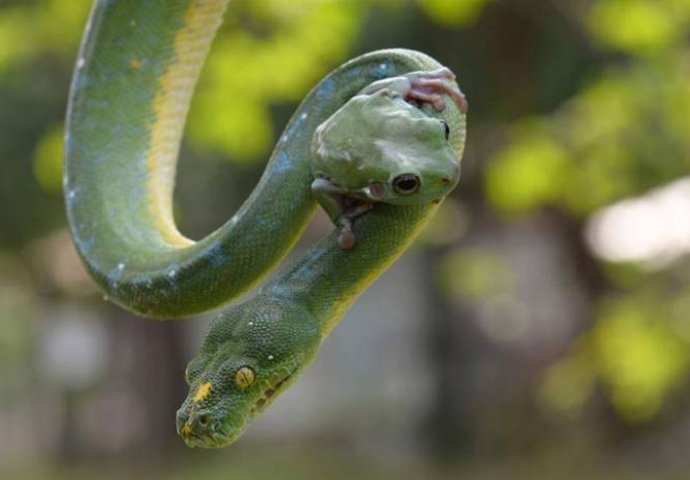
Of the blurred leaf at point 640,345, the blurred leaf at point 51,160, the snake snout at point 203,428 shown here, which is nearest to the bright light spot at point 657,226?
the blurred leaf at point 640,345

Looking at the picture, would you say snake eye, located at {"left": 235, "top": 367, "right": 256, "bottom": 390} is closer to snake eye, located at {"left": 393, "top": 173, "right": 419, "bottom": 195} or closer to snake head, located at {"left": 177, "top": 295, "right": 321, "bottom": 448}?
snake head, located at {"left": 177, "top": 295, "right": 321, "bottom": 448}

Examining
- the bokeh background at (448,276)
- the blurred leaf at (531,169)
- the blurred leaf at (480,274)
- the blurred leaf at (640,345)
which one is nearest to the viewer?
the bokeh background at (448,276)

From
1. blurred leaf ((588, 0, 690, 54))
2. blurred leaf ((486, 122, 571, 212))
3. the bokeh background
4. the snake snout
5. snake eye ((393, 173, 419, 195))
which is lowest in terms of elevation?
the bokeh background

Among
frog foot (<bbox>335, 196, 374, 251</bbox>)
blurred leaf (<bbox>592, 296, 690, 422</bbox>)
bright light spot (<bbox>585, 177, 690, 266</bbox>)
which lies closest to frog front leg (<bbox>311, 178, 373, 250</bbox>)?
frog foot (<bbox>335, 196, 374, 251</bbox>)

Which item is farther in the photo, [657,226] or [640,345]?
[657,226]

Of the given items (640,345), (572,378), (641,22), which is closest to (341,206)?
(641,22)

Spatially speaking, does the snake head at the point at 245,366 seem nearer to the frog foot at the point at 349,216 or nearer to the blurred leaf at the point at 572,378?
the frog foot at the point at 349,216

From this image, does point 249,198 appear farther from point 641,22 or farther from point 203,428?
point 641,22
